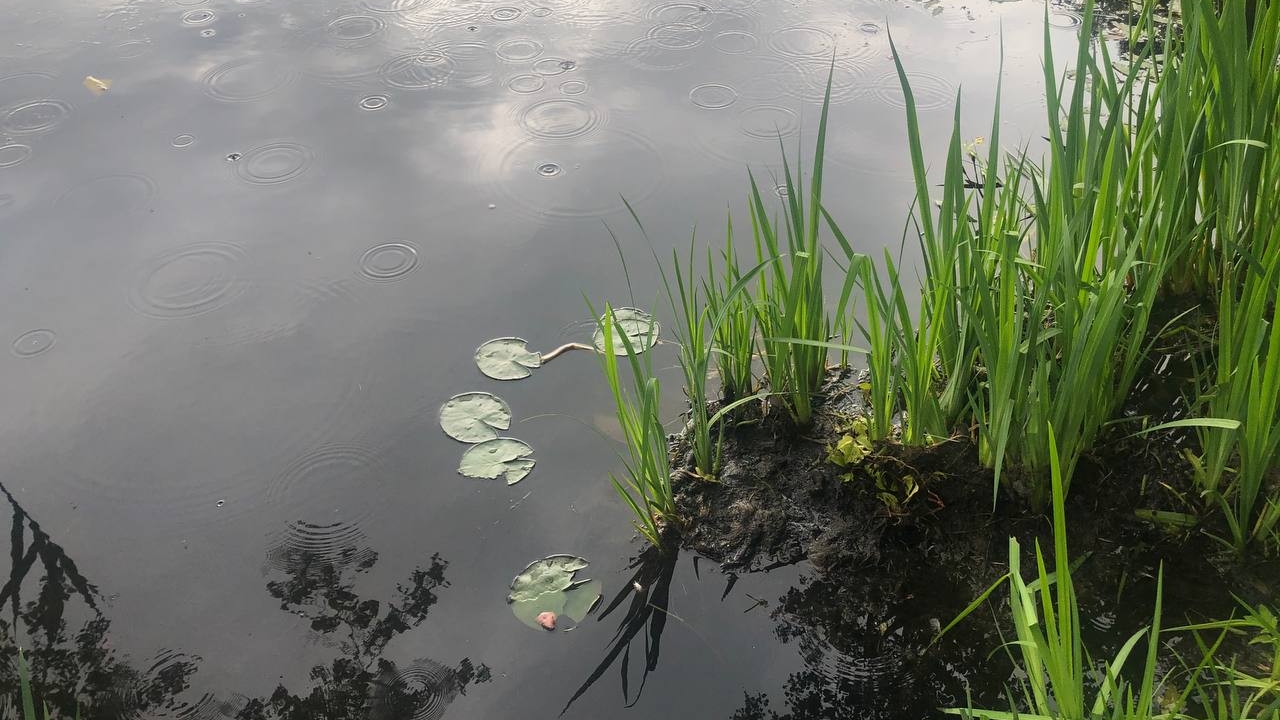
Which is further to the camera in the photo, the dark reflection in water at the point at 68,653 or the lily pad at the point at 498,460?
the lily pad at the point at 498,460

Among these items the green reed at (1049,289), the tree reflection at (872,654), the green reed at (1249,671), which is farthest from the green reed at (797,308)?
the green reed at (1249,671)

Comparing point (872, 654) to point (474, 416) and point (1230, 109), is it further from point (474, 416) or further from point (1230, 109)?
point (1230, 109)

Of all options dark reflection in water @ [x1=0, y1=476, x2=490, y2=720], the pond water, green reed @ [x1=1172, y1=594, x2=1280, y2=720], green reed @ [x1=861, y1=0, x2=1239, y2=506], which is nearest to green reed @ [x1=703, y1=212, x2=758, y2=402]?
the pond water

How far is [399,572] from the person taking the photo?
1369 mm

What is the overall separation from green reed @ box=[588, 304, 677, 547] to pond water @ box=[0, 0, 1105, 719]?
54 millimetres

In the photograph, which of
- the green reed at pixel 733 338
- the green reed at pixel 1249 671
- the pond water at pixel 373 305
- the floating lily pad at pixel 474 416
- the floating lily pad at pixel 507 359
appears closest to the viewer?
the green reed at pixel 1249 671

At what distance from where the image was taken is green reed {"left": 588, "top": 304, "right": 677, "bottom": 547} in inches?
50.6

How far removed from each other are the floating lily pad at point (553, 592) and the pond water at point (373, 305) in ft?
0.09

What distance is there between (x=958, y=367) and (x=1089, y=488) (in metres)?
0.28

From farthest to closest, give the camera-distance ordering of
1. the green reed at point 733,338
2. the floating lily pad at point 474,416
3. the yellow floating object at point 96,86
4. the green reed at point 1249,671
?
the yellow floating object at point 96,86 < the floating lily pad at point 474,416 < the green reed at point 733,338 < the green reed at point 1249,671

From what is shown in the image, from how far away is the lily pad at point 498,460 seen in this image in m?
1.49

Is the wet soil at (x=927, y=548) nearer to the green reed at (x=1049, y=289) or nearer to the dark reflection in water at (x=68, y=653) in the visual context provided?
the green reed at (x=1049, y=289)

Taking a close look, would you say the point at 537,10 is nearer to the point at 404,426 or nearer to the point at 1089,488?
the point at 404,426

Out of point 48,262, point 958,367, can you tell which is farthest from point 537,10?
point 958,367
